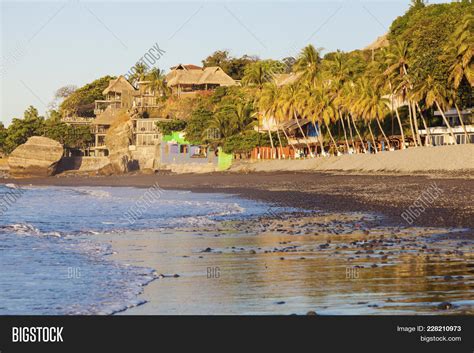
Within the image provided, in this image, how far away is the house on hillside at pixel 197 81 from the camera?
374 feet

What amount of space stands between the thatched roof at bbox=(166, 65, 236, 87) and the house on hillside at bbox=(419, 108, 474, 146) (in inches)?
1941

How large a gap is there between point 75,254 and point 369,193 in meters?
21.7

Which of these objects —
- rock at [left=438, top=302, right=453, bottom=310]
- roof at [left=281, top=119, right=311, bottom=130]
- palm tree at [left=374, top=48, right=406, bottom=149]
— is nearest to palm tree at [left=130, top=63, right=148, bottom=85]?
roof at [left=281, top=119, right=311, bottom=130]

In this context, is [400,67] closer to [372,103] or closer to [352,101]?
[372,103]

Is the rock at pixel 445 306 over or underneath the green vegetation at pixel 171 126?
underneath

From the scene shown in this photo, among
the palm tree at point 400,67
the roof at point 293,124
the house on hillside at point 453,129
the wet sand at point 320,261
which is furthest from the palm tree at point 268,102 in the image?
the wet sand at point 320,261

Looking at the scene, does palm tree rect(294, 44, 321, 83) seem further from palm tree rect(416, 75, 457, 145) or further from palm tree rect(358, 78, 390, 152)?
palm tree rect(416, 75, 457, 145)

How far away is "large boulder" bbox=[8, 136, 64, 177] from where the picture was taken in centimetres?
9462

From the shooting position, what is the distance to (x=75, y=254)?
1858 centimetres

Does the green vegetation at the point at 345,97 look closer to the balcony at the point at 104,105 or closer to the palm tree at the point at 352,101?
the palm tree at the point at 352,101

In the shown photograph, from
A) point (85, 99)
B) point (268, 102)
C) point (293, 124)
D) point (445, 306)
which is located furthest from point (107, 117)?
point (445, 306)

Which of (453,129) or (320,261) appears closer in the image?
(320,261)

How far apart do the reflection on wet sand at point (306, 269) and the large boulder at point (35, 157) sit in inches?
2928
